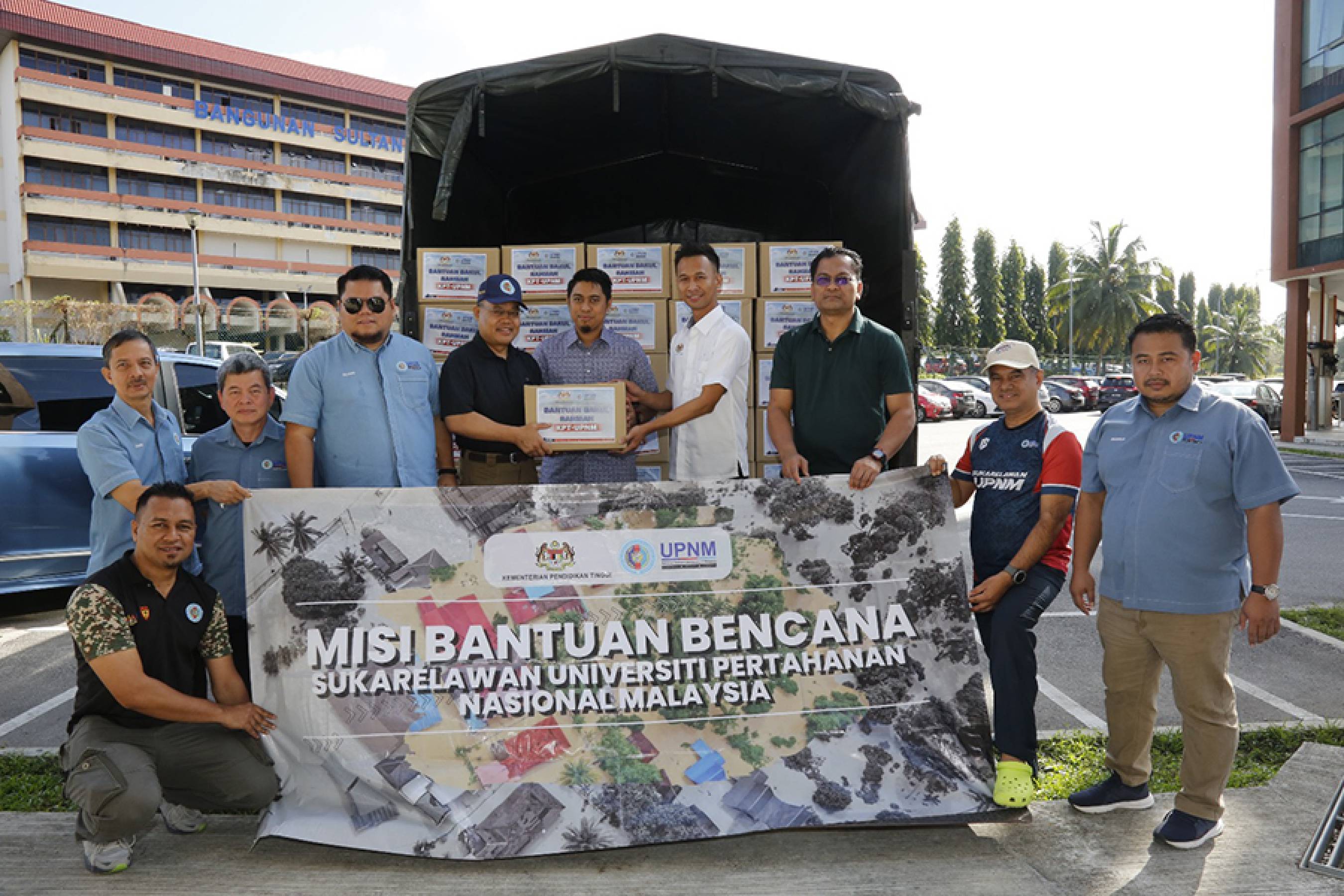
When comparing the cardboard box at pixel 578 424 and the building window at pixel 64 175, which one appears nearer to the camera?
the cardboard box at pixel 578 424

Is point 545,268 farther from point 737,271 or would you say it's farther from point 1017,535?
point 1017,535

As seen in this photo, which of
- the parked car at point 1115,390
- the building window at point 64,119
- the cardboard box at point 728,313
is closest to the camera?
the cardboard box at point 728,313

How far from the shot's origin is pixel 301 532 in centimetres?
352

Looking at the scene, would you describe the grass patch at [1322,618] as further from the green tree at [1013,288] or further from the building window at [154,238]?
the green tree at [1013,288]

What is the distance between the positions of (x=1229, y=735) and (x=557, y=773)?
2.38m

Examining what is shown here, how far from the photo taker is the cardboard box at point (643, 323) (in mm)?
5094

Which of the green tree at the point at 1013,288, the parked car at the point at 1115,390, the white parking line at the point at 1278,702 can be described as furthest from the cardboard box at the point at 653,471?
the green tree at the point at 1013,288

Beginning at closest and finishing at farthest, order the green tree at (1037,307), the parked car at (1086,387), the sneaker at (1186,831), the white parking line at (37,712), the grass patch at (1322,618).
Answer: the sneaker at (1186,831), the white parking line at (37,712), the grass patch at (1322,618), the parked car at (1086,387), the green tree at (1037,307)

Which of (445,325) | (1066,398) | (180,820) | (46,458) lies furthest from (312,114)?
(180,820)

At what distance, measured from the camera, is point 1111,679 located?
3553 mm

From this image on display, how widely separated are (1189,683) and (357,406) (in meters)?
3.35

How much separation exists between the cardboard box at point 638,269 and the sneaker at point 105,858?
3376 millimetres

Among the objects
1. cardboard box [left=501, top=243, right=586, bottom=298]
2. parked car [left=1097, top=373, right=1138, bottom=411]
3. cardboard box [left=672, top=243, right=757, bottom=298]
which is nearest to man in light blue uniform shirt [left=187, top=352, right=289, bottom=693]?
cardboard box [left=501, top=243, right=586, bottom=298]

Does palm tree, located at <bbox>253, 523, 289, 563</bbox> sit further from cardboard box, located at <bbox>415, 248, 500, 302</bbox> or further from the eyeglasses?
cardboard box, located at <bbox>415, 248, 500, 302</bbox>
